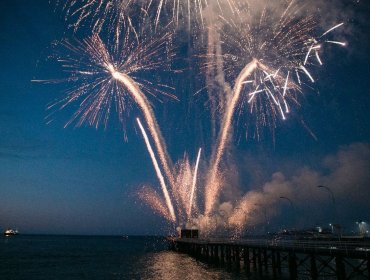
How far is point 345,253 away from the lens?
2803 centimetres

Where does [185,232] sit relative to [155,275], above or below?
above

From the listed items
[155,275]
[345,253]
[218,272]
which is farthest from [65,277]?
[345,253]

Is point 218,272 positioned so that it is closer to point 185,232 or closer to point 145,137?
point 145,137

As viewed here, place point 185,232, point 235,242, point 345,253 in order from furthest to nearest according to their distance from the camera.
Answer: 1. point 185,232
2. point 235,242
3. point 345,253

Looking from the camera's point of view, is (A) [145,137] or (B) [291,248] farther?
(A) [145,137]

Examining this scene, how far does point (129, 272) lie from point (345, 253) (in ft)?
114

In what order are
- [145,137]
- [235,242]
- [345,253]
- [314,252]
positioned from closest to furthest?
1. [345,253]
2. [314,252]
3. [145,137]
4. [235,242]

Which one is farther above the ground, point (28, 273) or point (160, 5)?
point (160, 5)

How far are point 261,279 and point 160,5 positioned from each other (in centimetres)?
3030

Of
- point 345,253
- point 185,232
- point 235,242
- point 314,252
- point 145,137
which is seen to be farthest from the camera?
point 185,232

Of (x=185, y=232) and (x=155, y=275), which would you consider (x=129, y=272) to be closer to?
(x=155, y=275)

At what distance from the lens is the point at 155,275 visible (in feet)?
166

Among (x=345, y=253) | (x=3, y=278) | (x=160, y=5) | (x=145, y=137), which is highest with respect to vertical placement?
(x=160, y=5)

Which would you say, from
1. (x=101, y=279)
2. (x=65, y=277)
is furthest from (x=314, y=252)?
(x=65, y=277)
